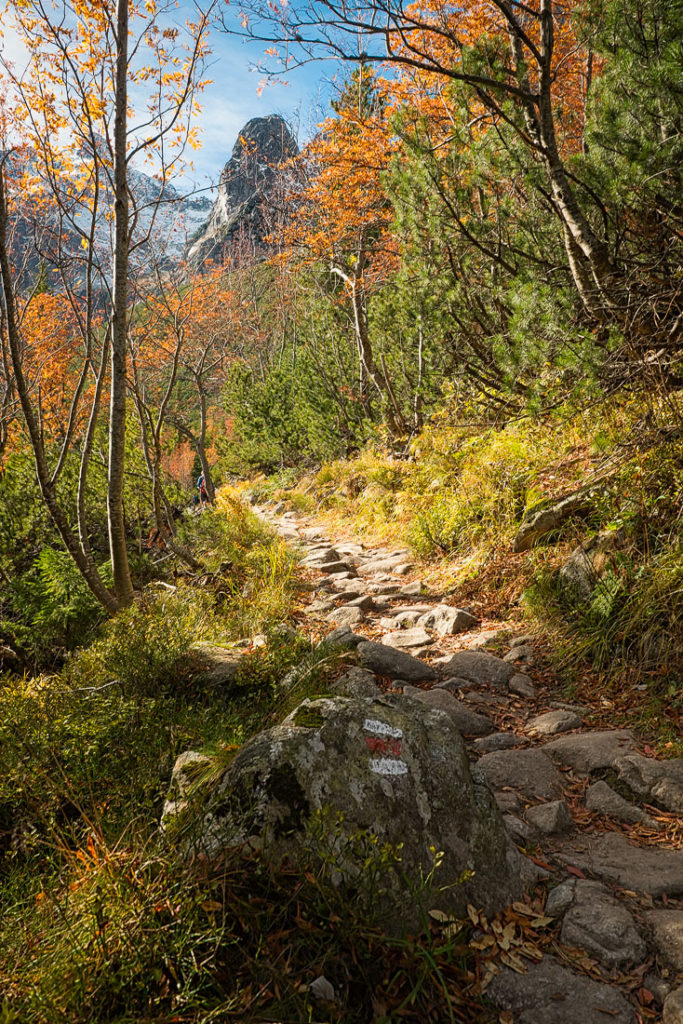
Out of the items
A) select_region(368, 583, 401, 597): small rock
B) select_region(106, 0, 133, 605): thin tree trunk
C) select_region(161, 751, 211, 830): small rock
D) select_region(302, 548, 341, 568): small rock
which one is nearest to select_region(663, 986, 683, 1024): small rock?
select_region(161, 751, 211, 830): small rock

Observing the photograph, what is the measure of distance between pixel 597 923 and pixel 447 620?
8.65 feet

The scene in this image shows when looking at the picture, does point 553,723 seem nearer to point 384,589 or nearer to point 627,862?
point 627,862

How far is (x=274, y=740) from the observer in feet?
6.27

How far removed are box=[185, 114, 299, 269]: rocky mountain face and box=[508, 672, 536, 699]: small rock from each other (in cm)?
596

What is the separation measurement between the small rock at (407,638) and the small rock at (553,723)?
46.3 inches

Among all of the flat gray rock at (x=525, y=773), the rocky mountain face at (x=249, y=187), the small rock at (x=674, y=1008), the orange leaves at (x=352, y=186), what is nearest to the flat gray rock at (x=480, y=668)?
the flat gray rock at (x=525, y=773)

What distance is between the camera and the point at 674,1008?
1.46 m

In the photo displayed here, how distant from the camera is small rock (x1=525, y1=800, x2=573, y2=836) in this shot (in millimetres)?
2250

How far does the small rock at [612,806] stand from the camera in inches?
91.3

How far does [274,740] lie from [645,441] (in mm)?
3104

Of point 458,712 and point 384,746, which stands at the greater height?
point 384,746

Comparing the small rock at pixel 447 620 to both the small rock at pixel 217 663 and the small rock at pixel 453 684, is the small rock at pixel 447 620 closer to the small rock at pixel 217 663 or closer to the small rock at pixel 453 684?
the small rock at pixel 453 684

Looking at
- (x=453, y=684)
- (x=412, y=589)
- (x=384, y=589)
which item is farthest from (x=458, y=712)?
(x=384, y=589)

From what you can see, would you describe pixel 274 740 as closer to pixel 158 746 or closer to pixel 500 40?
pixel 158 746
